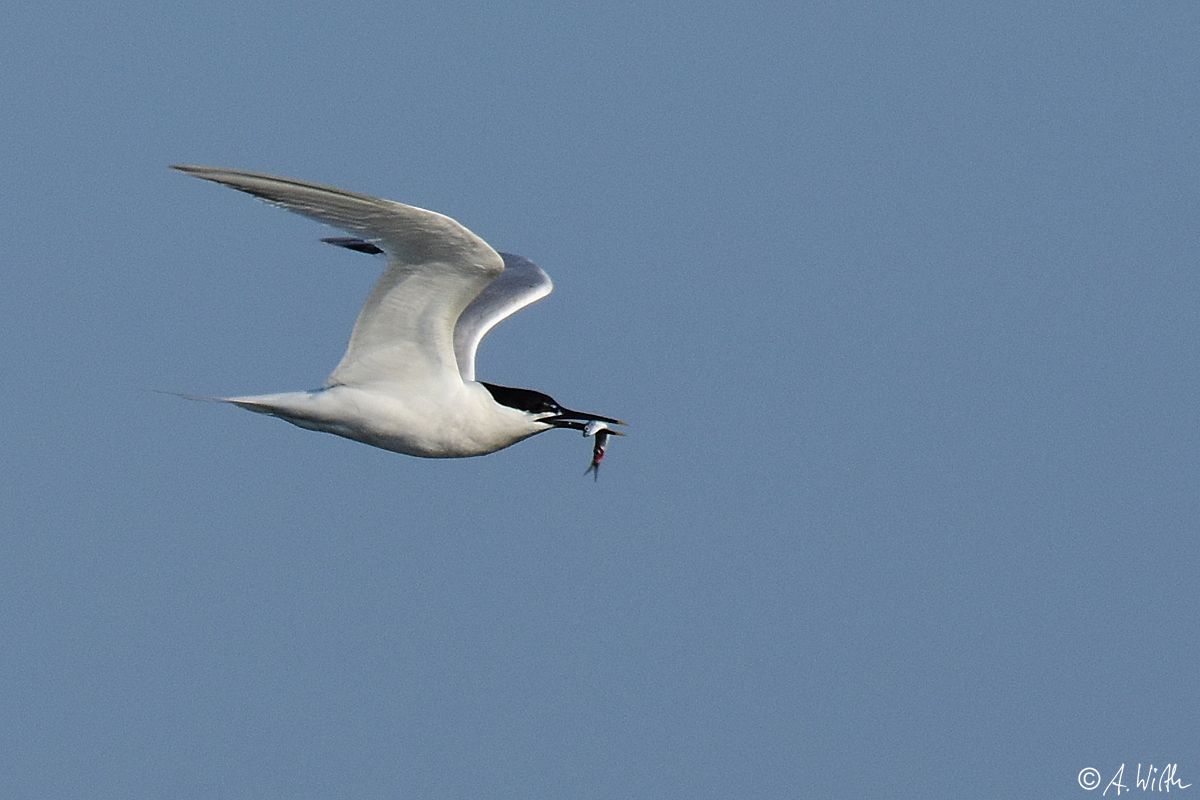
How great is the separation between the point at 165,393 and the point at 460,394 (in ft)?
7.16

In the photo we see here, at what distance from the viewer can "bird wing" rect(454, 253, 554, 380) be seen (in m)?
14.7

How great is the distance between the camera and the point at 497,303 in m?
Answer: 15.2

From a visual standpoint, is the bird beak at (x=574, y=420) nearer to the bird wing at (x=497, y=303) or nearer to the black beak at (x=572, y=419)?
the black beak at (x=572, y=419)

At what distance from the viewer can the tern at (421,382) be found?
12.3 metres

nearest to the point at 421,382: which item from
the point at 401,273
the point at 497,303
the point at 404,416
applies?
the point at 404,416

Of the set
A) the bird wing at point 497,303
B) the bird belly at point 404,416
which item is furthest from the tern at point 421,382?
the bird wing at point 497,303

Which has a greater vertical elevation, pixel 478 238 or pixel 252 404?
pixel 478 238

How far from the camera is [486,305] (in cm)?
1519

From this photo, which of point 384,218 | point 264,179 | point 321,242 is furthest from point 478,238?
point 321,242

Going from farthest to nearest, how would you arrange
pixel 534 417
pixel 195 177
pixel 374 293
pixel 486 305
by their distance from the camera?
pixel 486 305 < pixel 534 417 < pixel 374 293 < pixel 195 177

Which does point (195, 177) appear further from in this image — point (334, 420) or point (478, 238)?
point (334, 420)

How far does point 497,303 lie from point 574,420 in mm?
1709

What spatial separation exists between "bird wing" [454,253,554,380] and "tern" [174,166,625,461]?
1.14 feet

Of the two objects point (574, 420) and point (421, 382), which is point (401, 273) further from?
point (574, 420)
